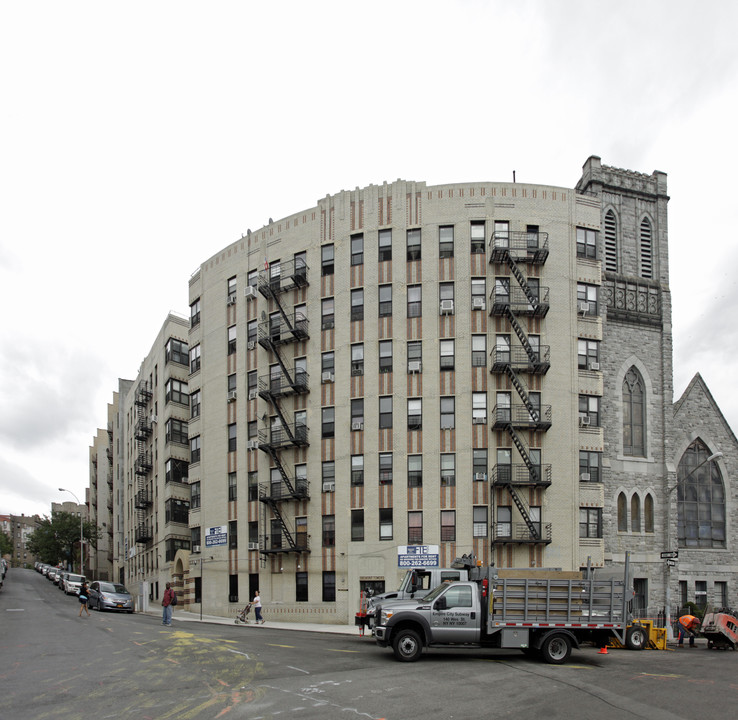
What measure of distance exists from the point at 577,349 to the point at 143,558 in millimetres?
41974

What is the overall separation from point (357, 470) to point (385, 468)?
1613mm

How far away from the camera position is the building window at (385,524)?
40.6 m

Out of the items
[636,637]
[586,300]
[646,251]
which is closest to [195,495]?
[586,300]

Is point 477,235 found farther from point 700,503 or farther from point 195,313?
point 195,313

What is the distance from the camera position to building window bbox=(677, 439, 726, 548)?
147 ft

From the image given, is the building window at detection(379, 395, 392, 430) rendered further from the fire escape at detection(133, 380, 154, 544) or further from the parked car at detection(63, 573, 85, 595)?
the parked car at detection(63, 573, 85, 595)

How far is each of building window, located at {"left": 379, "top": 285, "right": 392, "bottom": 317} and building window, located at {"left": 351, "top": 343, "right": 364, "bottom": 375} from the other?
6.96 feet

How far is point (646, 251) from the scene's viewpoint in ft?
148

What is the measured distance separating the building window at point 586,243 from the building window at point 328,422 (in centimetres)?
1582

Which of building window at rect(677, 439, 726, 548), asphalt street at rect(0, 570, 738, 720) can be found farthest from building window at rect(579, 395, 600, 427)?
asphalt street at rect(0, 570, 738, 720)

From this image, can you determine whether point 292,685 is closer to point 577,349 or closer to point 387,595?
point 387,595

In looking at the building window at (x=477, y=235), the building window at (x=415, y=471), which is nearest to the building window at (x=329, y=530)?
the building window at (x=415, y=471)

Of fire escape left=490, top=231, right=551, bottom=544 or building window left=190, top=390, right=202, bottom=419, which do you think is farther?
building window left=190, top=390, right=202, bottom=419

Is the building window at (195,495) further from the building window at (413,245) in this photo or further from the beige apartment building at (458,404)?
the building window at (413,245)
